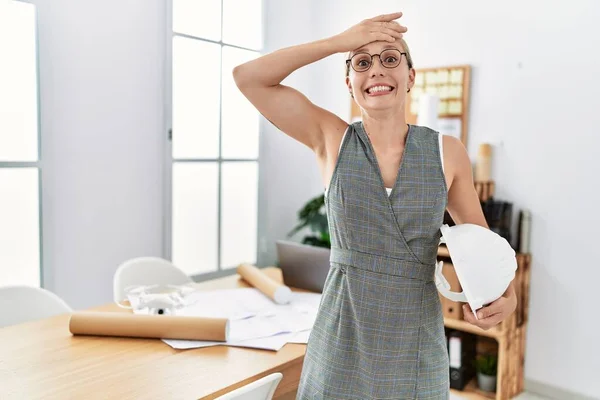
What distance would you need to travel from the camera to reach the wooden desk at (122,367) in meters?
1.21

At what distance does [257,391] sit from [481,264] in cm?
54

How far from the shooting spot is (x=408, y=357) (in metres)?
1.11

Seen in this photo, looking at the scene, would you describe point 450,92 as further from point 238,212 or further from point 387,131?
point 387,131

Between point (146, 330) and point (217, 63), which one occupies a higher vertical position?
point (217, 63)

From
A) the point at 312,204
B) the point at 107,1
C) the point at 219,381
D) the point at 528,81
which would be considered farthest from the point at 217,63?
the point at 219,381

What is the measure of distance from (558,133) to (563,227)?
47 cm

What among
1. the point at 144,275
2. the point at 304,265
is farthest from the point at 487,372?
the point at 144,275

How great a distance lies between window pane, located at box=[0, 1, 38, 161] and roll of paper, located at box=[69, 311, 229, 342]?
119 cm

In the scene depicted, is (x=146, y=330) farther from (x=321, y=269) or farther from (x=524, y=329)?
(x=524, y=329)

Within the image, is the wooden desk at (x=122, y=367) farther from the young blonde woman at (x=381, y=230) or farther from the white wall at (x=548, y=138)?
the white wall at (x=548, y=138)

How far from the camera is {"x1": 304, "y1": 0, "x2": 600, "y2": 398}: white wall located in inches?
107

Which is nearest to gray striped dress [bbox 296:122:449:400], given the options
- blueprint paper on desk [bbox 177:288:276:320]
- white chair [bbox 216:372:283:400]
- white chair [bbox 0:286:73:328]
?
white chair [bbox 216:372:283:400]

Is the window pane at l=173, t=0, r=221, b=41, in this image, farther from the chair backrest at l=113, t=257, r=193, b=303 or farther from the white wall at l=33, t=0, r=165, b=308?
the chair backrest at l=113, t=257, r=193, b=303

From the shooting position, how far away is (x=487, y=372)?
9.69 feet
